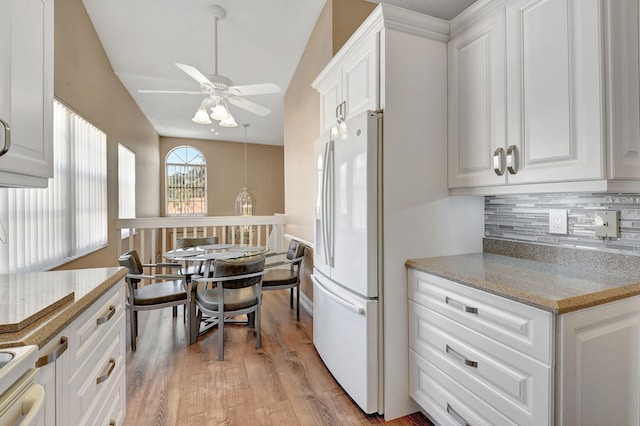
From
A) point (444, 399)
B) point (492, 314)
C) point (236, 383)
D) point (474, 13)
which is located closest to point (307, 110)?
point (474, 13)

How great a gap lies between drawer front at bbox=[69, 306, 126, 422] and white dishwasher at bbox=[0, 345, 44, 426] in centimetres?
29

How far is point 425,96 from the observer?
1809mm

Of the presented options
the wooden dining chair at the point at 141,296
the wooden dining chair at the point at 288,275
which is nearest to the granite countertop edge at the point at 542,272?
the wooden dining chair at the point at 288,275

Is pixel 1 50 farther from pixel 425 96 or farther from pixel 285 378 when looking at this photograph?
pixel 285 378

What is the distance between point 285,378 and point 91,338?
1347 millimetres

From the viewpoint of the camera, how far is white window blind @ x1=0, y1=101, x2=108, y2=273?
2004 mm

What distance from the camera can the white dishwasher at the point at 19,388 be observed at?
25.2 inches

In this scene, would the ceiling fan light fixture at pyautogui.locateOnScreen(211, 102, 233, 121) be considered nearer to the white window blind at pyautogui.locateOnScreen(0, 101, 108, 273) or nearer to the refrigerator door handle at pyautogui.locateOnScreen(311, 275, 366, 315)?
the white window blind at pyautogui.locateOnScreen(0, 101, 108, 273)

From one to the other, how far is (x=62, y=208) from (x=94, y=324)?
6.86ft

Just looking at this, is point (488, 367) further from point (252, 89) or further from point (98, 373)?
point (252, 89)

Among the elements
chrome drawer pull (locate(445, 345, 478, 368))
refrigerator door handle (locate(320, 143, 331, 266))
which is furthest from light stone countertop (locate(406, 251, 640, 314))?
refrigerator door handle (locate(320, 143, 331, 266))

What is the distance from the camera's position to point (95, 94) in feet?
11.1

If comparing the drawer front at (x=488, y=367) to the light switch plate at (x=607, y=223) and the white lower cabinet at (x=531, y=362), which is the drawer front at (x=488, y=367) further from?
the light switch plate at (x=607, y=223)

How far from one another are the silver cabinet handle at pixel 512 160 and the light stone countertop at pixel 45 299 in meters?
1.88
